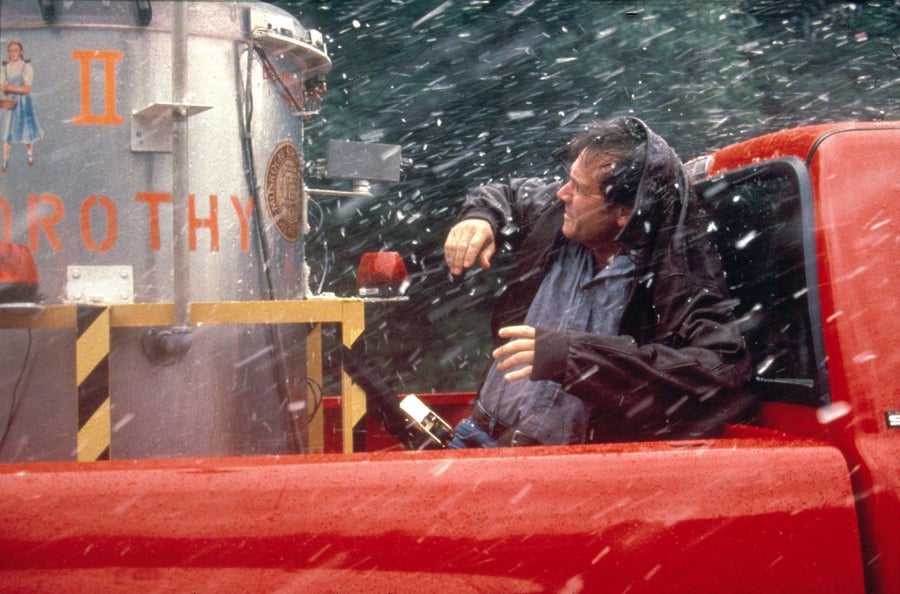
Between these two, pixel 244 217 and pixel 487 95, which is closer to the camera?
pixel 244 217

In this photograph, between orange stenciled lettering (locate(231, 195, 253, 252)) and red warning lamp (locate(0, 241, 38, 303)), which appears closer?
red warning lamp (locate(0, 241, 38, 303))

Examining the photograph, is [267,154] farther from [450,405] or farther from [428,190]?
[428,190]

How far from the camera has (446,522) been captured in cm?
154

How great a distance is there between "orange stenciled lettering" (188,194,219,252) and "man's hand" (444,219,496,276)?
2.69ft

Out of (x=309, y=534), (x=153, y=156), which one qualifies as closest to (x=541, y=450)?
(x=309, y=534)

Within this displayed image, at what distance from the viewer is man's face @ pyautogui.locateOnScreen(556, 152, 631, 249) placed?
258 centimetres

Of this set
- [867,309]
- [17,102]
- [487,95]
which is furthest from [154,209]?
[487,95]

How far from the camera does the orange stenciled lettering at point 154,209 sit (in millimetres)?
2682

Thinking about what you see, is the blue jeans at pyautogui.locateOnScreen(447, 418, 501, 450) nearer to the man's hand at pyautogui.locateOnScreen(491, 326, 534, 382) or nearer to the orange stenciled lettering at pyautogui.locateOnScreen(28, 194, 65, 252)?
the man's hand at pyautogui.locateOnScreen(491, 326, 534, 382)

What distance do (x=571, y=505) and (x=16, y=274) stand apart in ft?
5.76

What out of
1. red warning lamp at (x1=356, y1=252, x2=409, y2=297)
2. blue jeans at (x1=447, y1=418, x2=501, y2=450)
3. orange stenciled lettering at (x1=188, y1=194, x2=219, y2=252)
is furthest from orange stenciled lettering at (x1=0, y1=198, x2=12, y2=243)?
blue jeans at (x1=447, y1=418, x2=501, y2=450)

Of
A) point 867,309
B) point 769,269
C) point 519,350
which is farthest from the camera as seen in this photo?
point 769,269

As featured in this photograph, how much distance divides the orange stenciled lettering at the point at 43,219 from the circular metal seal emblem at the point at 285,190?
0.70 m

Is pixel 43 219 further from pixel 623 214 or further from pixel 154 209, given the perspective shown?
pixel 623 214
